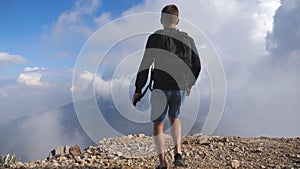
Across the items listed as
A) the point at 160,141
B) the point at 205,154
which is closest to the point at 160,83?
the point at 160,141

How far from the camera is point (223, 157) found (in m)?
7.07

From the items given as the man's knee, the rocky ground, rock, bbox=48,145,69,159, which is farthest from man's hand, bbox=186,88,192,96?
rock, bbox=48,145,69,159

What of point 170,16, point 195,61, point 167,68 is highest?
point 170,16

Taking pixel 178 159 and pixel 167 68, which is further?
pixel 178 159

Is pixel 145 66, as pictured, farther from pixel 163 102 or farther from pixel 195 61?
pixel 195 61

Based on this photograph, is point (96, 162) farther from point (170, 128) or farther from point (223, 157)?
point (223, 157)

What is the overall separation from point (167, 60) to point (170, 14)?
2.43ft

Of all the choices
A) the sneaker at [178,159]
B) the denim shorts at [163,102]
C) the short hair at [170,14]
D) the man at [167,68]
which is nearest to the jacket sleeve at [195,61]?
the man at [167,68]

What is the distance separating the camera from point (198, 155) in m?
7.09

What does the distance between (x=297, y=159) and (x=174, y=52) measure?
13.5 ft

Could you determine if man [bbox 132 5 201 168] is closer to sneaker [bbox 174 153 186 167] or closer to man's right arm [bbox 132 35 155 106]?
man's right arm [bbox 132 35 155 106]

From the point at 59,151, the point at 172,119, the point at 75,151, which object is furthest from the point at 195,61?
the point at 59,151

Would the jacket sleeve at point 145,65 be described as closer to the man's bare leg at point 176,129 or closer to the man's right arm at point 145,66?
the man's right arm at point 145,66

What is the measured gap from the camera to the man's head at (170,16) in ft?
16.3
